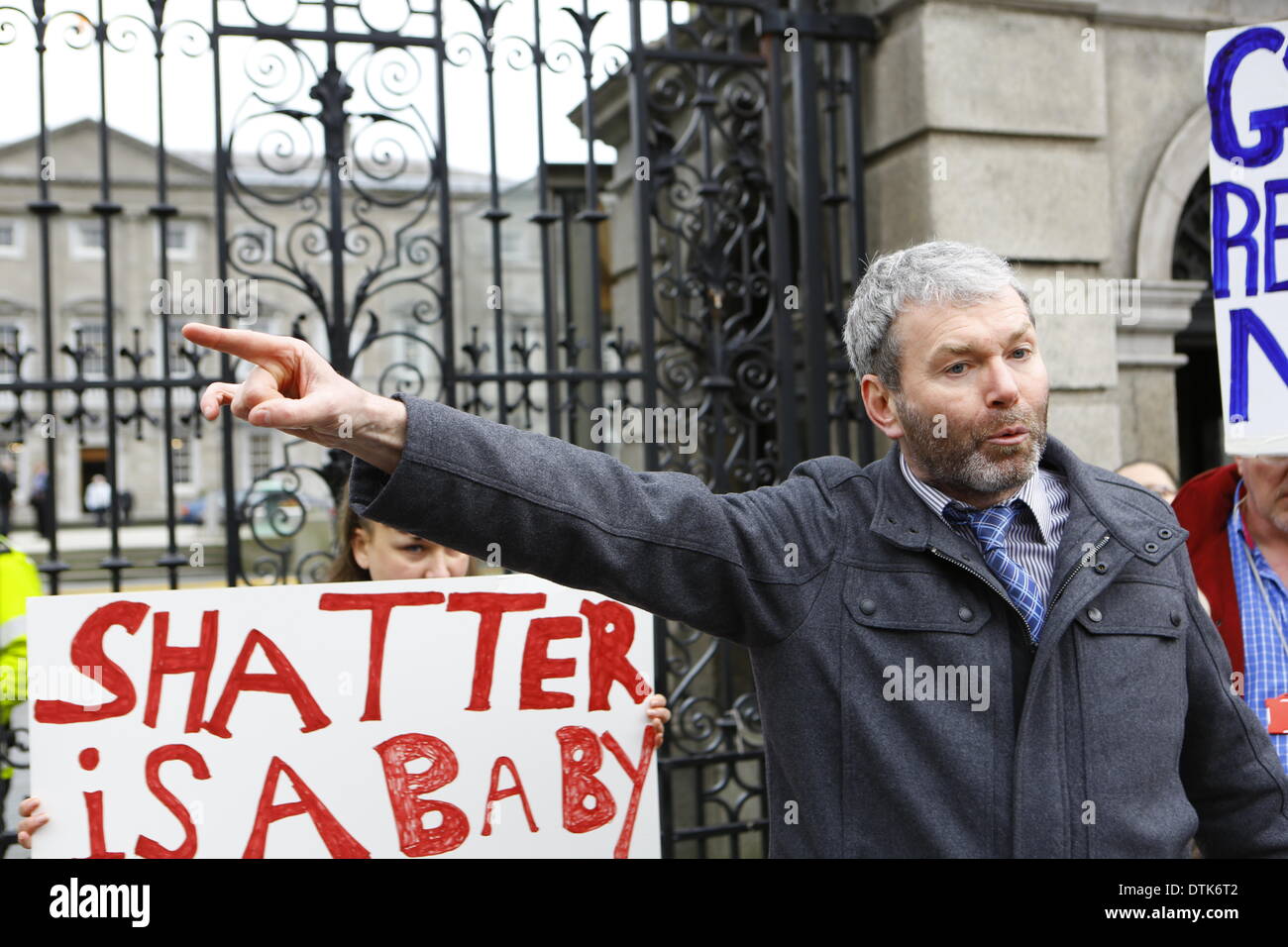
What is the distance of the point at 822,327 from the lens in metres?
4.89

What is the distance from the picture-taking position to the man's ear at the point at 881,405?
2.00 metres

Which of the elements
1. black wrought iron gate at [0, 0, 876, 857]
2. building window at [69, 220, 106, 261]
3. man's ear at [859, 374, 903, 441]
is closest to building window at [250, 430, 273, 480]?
building window at [69, 220, 106, 261]

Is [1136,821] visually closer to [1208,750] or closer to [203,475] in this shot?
[1208,750]

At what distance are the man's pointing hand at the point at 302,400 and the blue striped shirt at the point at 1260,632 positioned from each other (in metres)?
1.97

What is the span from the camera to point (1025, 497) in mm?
1964

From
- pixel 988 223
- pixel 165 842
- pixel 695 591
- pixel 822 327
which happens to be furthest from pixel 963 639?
pixel 988 223

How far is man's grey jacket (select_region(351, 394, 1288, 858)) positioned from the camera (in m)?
1.72

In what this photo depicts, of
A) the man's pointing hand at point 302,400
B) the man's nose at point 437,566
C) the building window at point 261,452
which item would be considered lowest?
the man's nose at point 437,566

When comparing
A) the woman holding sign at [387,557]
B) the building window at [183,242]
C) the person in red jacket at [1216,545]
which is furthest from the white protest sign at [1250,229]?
the building window at [183,242]

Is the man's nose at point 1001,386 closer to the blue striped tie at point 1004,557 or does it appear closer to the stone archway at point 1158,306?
the blue striped tie at point 1004,557

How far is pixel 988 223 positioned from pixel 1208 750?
132 inches

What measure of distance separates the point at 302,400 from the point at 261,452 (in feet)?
146
